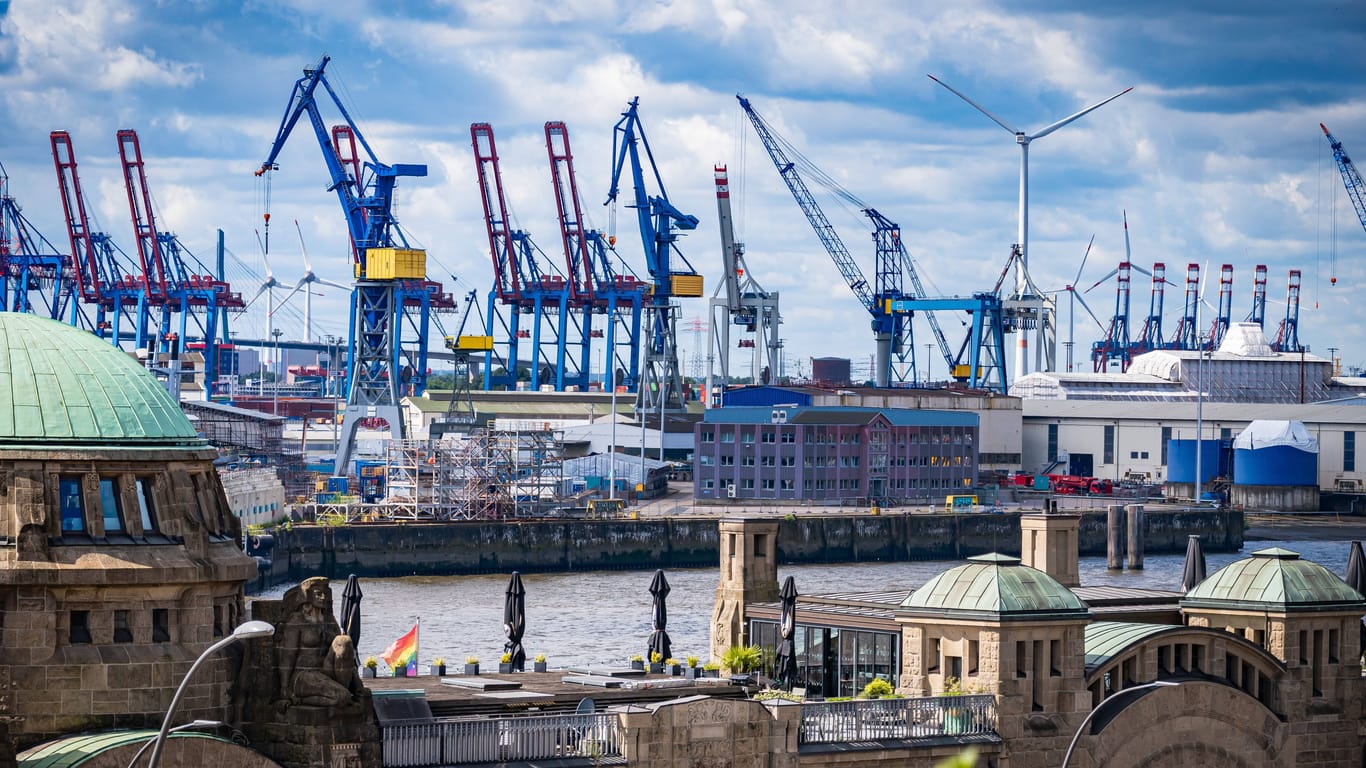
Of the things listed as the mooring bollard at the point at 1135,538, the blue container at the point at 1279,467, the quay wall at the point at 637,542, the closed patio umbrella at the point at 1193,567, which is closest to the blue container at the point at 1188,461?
the blue container at the point at 1279,467

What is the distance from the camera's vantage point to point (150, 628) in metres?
31.8

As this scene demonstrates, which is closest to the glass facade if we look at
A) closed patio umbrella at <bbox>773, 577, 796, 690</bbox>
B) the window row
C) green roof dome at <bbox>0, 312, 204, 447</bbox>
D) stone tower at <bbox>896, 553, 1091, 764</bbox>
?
closed patio umbrella at <bbox>773, 577, 796, 690</bbox>

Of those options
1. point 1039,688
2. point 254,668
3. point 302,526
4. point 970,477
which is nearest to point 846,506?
point 970,477

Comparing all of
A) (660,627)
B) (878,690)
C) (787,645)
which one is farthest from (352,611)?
(878,690)

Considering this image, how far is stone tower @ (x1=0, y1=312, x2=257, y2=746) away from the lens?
30891 millimetres

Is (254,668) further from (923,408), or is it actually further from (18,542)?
(923,408)

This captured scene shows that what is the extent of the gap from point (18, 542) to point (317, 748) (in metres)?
4.91

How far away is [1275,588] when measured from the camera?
48031 millimetres

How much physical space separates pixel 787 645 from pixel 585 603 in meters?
62.1

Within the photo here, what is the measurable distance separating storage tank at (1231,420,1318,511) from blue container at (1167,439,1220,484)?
371 centimetres

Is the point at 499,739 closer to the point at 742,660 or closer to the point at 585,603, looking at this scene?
the point at 742,660

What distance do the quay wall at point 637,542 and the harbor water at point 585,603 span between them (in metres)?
2.87

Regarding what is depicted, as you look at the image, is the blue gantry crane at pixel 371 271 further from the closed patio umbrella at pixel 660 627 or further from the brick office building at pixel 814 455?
the closed patio umbrella at pixel 660 627

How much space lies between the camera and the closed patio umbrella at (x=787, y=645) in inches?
1907
